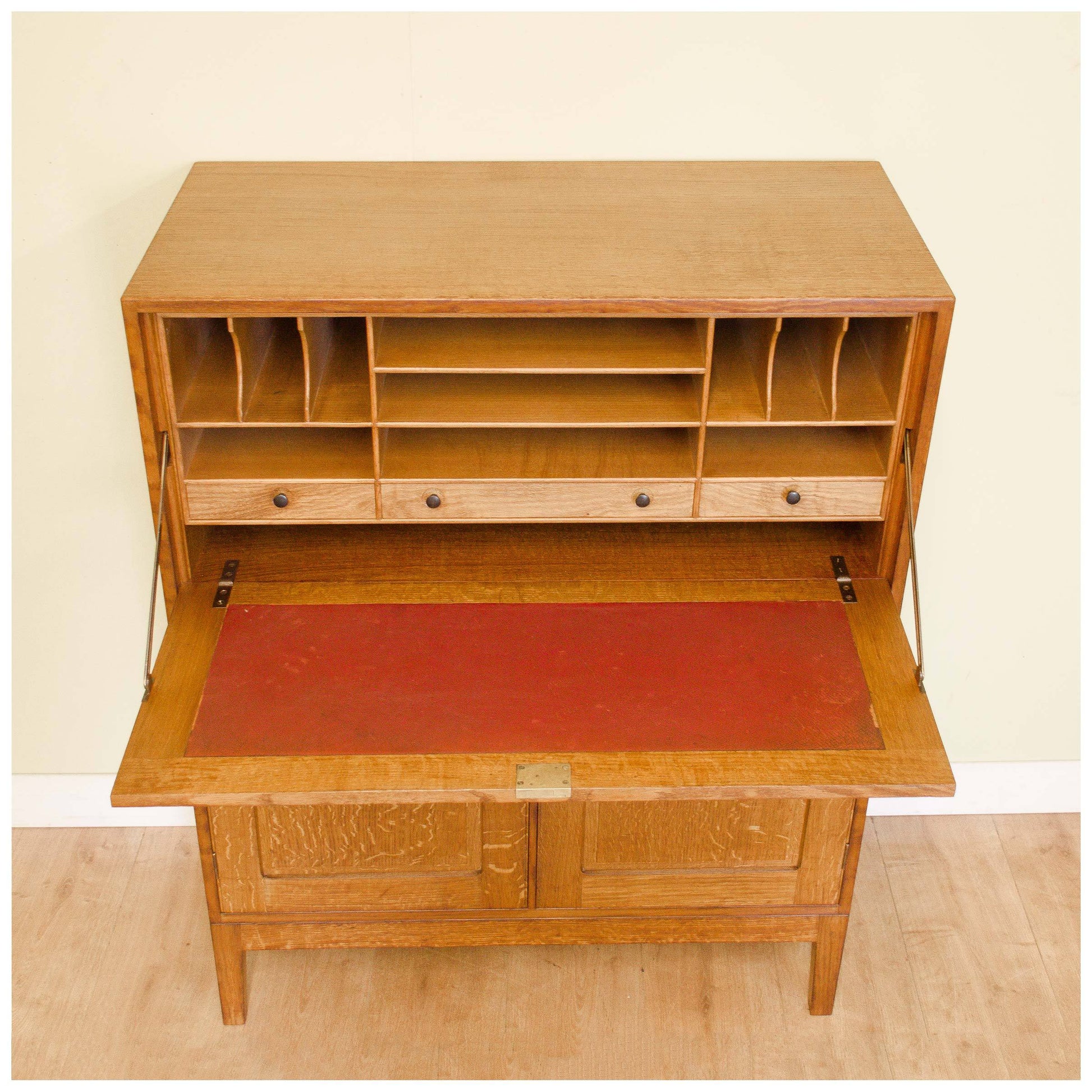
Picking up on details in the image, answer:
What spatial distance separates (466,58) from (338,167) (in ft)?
1.09

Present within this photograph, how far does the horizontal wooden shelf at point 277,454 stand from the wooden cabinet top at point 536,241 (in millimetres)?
347

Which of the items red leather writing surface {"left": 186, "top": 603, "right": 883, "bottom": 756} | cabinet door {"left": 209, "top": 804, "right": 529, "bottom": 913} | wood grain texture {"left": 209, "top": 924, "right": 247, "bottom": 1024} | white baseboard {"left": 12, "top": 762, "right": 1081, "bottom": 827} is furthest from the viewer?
white baseboard {"left": 12, "top": 762, "right": 1081, "bottom": 827}

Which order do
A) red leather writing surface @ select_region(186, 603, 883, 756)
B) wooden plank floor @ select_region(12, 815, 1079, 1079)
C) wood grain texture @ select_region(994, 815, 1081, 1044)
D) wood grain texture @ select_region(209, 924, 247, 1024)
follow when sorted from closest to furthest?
red leather writing surface @ select_region(186, 603, 883, 756), wood grain texture @ select_region(209, 924, 247, 1024), wooden plank floor @ select_region(12, 815, 1079, 1079), wood grain texture @ select_region(994, 815, 1081, 1044)

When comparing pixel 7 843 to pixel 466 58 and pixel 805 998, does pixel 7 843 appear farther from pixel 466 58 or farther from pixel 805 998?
pixel 466 58

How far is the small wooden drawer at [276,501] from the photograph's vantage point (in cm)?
230

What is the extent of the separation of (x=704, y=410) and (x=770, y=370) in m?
0.14

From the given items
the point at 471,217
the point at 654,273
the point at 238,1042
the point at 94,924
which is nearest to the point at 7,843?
the point at 94,924

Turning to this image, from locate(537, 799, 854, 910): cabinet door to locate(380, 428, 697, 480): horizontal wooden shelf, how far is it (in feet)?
2.17

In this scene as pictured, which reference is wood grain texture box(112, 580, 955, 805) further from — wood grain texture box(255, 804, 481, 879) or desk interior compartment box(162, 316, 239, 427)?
desk interior compartment box(162, 316, 239, 427)

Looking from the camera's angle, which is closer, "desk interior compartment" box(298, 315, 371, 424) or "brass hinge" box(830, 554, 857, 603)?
"desk interior compartment" box(298, 315, 371, 424)

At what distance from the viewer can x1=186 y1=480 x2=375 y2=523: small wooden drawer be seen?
2.30m

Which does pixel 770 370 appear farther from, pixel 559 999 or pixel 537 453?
pixel 559 999

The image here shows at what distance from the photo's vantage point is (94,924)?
3.05 meters

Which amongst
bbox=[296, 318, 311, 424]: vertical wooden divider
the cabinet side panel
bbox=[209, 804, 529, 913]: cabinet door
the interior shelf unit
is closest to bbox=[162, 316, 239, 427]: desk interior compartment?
the interior shelf unit
